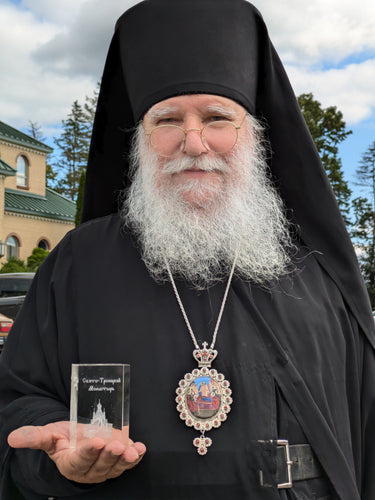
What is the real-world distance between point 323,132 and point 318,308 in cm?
3291

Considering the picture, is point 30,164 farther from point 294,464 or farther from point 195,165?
point 294,464

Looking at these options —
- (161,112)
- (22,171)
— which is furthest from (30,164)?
(161,112)

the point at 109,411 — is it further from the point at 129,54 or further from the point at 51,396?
the point at 129,54

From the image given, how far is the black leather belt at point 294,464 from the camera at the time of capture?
2.13m

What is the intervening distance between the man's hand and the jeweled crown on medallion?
442mm

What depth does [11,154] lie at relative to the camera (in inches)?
1394

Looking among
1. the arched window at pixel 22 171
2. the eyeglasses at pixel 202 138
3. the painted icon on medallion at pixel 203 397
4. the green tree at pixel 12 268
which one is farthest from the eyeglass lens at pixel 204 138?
the arched window at pixel 22 171

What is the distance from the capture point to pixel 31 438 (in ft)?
6.12

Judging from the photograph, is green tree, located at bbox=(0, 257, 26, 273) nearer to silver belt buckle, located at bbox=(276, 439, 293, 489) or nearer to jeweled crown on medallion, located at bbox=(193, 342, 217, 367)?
jeweled crown on medallion, located at bbox=(193, 342, 217, 367)

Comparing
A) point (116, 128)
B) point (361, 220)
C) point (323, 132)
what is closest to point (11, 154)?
point (323, 132)

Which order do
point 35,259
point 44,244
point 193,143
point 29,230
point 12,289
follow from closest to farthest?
point 193,143
point 12,289
point 35,259
point 29,230
point 44,244

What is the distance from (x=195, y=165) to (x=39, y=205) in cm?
3469

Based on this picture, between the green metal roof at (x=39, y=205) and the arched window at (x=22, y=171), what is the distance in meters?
0.79

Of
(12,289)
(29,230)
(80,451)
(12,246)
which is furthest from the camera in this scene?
(29,230)
